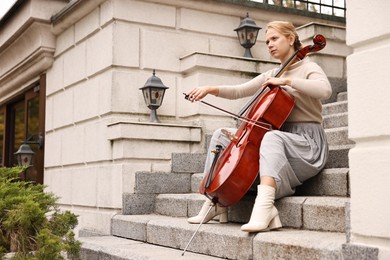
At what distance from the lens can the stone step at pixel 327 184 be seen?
4238 mm

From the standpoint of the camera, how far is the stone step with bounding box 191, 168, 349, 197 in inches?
167

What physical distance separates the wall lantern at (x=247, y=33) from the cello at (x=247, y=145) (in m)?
3.18

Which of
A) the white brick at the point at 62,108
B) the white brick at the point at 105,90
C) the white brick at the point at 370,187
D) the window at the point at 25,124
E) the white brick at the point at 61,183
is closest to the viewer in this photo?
the white brick at the point at 370,187

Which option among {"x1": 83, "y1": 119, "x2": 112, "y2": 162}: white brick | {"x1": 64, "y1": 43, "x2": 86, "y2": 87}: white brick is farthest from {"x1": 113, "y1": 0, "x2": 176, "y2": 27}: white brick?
{"x1": 83, "y1": 119, "x2": 112, "y2": 162}: white brick

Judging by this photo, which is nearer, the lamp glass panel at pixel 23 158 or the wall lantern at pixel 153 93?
the wall lantern at pixel 153 93

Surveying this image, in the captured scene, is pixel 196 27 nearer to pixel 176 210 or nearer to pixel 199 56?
pixel 199 56

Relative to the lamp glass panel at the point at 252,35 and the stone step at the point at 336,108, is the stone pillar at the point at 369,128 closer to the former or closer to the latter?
the stone step at the point at 336,108

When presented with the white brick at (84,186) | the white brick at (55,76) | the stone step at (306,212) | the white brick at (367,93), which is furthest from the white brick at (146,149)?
the white brick at (367,93)

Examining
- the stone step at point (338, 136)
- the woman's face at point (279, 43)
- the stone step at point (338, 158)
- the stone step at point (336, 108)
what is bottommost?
the stone step at point (338, 158)

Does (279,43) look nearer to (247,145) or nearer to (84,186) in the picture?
(247,145)

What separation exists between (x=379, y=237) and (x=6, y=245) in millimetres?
2984

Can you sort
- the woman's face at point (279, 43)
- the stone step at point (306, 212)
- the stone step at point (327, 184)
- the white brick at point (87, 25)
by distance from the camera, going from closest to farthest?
the stone step at point (306, 212) < the stone step at point (327, 184) < the woman's face at point (279, 43) < the white brick at point (87, 25)

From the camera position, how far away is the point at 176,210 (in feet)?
18.9

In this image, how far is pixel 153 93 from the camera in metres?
6.60
